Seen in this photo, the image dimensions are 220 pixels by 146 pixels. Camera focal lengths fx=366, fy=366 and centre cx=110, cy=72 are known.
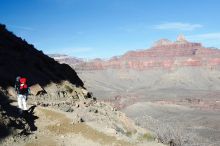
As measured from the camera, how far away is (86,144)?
1495 centimetres

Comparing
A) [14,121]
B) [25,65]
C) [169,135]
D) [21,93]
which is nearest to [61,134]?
[14,121]

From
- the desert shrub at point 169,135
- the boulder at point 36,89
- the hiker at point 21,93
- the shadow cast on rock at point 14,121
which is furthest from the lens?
the desert shrub at point 169,135

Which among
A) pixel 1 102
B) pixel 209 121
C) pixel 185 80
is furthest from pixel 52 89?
pixel 185 80

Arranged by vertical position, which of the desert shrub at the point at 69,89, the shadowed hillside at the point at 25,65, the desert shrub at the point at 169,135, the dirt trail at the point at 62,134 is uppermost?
the shadowed hillside at the point at 25,65

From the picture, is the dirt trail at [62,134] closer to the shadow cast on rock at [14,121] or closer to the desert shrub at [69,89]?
the shadow cast on rock at [14,121]

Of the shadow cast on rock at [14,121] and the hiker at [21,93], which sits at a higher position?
the hiker at [21,93]

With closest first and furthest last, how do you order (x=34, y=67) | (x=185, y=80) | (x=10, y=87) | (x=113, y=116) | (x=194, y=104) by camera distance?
(x=10, y=87)
(x=113, y=116)
(x=34, y=67)
(x=194, y=104)
(x=185, y=80)

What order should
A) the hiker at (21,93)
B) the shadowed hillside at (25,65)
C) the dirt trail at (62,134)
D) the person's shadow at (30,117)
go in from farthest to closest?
1. the shadowed hillside at (25,65)
2. the hiker at (21,93)
3. the person's shadow at (30,117)
4. the dirt trail at (62,134)

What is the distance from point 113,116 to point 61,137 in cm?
677

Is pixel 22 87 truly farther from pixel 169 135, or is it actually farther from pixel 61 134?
pixel 169 135

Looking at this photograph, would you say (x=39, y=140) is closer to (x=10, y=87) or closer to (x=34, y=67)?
(x=10, y=87)

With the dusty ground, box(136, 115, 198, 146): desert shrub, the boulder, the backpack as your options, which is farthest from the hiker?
box(136, 115, 198, 146): desert shrub

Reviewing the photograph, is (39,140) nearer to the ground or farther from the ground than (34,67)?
nearer to the ground

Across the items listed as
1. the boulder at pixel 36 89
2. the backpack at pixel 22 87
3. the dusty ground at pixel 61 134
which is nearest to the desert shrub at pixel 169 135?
the dusty ground at pixel 61 134
